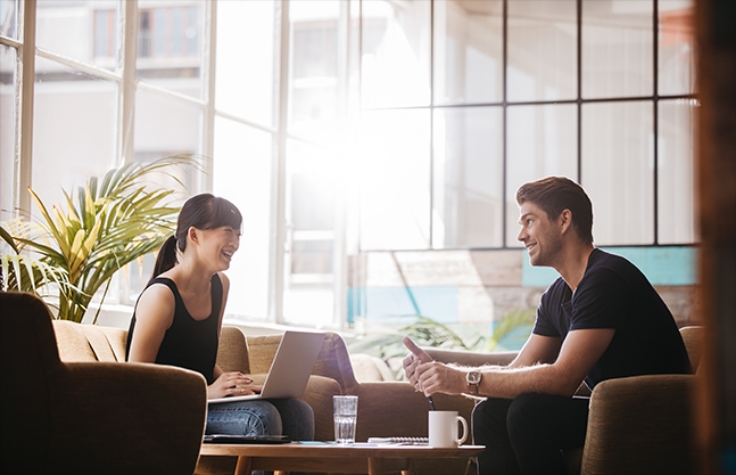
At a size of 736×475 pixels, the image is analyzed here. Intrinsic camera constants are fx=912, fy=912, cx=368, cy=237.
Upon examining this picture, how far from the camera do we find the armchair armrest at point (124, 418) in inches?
73.5

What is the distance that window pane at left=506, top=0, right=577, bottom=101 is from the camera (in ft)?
25.3

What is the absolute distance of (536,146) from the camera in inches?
303

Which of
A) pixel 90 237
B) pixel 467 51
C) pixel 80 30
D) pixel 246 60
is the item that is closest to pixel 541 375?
pixel 90 237

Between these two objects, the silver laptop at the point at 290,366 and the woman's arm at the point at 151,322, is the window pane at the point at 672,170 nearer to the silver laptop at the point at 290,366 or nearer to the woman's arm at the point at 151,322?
the silver laptop at the point at 290,366

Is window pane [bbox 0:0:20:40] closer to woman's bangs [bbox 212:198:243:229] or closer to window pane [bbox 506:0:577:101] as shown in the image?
woman's bangs [bbox 212:198:243:229]

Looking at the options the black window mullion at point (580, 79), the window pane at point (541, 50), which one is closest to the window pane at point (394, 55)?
the window pane at point (541, 50)

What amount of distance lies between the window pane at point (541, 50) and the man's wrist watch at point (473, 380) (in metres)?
5.56

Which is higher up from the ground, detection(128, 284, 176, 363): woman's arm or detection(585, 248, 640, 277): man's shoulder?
detection(585, 248, 640, 277): man's shoulder

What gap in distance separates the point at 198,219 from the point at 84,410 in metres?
1.13

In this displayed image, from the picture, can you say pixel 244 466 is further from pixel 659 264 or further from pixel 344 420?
pixel 659 264

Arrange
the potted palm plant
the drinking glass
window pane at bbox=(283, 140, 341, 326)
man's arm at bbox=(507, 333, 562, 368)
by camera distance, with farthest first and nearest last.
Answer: window pane at bbox=(283, 140, 341, 326) → the potted palm plant → man's arm at bbox=(507, 333, 562, 368) → the drinking glass

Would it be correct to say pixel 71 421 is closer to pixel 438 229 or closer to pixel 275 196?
pixel 275 196

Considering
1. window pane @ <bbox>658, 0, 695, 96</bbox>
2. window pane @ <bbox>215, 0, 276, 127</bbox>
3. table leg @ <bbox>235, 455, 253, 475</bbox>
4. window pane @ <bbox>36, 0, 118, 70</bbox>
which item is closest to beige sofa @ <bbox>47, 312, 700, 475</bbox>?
table leg @ <bbox>235, 455, 253, 475</bbox>

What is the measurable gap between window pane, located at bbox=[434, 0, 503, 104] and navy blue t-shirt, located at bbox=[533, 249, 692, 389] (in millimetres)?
Result: 5519
